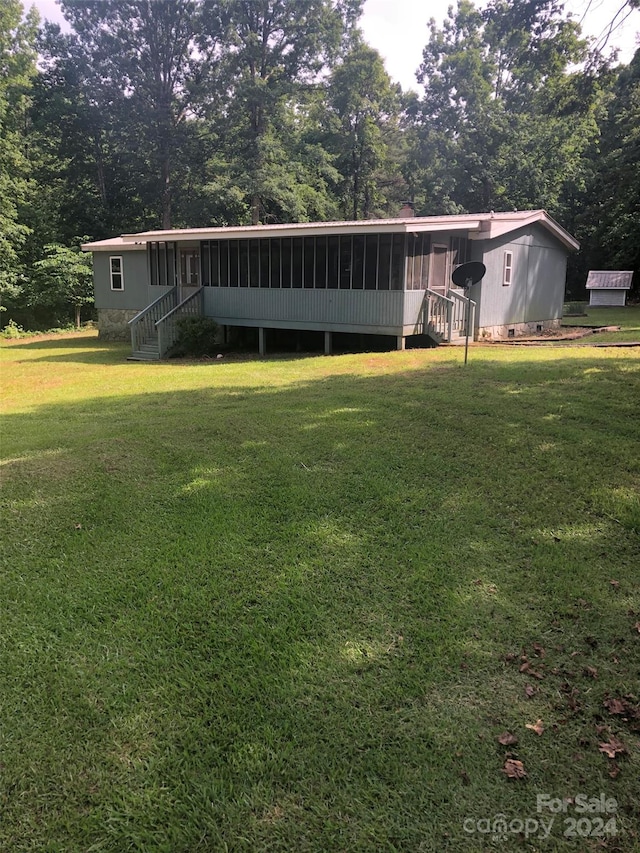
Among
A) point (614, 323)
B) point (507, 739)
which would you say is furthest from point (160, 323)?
point (507, 739)

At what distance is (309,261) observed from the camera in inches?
633

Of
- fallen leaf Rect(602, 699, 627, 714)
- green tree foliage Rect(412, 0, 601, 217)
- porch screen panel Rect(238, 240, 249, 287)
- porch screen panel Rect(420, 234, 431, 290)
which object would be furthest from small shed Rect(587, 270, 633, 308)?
fallen leaf Rect(602, 699, 627, 714)

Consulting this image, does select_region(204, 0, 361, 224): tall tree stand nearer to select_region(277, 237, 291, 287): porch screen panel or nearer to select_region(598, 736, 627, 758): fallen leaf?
select_region(277, 237, 291, 287): porch screen panel

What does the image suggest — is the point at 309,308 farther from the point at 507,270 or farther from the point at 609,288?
the point at 609,288

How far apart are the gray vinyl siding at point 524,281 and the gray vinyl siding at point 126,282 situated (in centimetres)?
1124

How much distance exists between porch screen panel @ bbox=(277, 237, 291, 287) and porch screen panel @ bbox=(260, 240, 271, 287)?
20.5 inches

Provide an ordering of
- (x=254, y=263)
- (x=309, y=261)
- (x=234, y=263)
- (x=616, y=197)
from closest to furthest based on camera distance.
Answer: (x=309, y=261), (x=254, y=263), (x=234, y=263), (x=616, y=197)

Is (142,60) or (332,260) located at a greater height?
(142,60)

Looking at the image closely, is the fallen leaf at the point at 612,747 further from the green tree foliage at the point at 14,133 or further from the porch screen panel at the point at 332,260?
the green tree foliage at the point at 14,133

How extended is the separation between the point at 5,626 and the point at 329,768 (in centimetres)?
216

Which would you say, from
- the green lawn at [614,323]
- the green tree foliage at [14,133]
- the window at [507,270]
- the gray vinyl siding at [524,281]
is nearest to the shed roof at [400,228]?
the gray vinyl siding at [524,281]

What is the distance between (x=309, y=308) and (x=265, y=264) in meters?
2.02

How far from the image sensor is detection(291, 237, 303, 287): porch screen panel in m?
16.2

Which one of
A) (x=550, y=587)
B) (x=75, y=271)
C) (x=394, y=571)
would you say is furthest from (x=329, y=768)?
(x=75, y=271)
